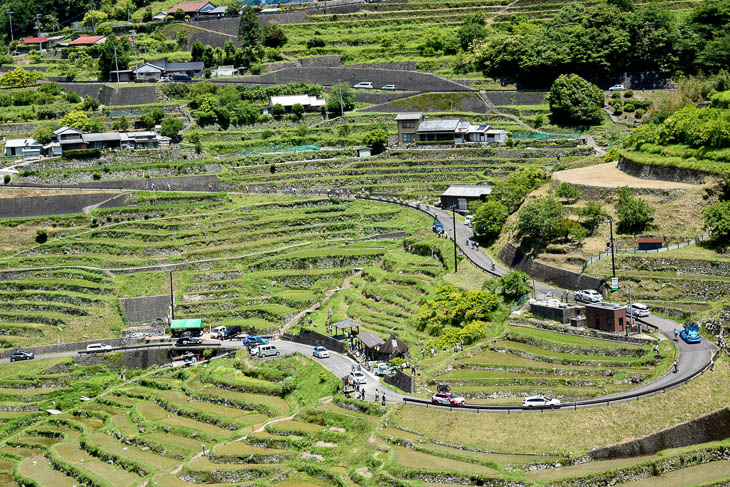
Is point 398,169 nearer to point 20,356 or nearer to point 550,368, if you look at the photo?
point 20,356

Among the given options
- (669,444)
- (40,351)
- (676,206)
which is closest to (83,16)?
(40,351)

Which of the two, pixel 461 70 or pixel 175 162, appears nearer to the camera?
pixel 175 162

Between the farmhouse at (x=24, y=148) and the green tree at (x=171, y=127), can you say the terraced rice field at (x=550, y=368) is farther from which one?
the farmhouse at (x=24, y=148)

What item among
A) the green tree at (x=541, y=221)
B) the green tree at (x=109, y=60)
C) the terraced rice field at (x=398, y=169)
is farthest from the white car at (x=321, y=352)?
the green tree at (x=109, y=60)

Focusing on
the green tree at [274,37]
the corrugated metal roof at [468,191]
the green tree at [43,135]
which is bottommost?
the corrugated metal roof at [468,191]

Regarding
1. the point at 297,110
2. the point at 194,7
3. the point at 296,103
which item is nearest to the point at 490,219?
the point at 297,110

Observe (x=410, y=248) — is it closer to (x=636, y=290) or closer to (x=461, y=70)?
(x=636, y=290)
